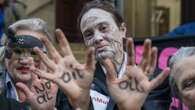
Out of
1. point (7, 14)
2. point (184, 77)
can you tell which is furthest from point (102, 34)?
point (7, 14)

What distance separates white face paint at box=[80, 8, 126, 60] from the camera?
3.84 meters

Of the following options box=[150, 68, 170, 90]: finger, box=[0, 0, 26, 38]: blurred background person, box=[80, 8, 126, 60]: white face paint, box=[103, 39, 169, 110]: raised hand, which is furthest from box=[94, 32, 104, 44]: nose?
box=[0, 0, 26, 38]: blurred background person

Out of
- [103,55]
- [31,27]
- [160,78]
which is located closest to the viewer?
[160,78]

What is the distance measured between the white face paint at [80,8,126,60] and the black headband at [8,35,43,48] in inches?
11.6

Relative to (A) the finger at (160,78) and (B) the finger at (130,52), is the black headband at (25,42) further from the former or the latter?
(A) the finger at (160,78)

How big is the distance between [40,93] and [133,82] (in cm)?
58

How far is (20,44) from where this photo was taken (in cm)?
395

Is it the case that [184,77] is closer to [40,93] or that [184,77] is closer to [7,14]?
[40,93]

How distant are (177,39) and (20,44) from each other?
1.42 m

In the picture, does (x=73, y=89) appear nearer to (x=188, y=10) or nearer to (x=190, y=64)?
(x=190, y=64)

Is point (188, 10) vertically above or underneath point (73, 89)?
above

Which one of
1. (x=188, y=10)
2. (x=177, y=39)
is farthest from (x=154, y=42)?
(x=188, y=10)

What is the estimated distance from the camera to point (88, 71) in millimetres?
3137

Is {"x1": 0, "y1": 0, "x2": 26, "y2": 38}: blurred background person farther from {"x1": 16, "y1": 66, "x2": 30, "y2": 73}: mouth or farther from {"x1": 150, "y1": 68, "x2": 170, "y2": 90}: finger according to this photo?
{"x1": 150, "y1": 68, "x2": 170, "y2": 90}: finger
